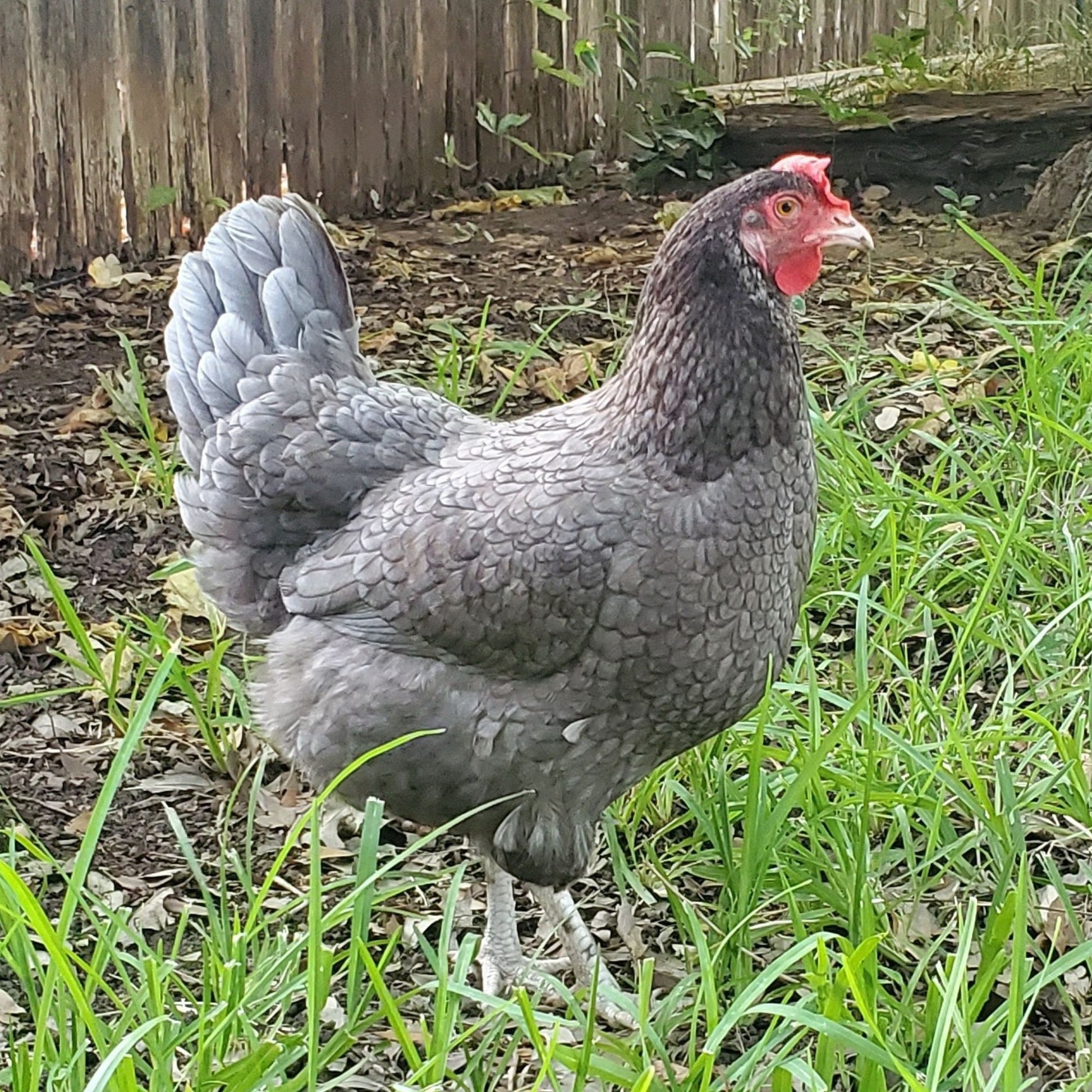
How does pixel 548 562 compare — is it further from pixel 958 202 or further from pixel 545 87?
pixel 545 87

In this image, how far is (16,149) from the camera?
203 inches

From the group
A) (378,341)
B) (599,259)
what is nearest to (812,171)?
(378,341)

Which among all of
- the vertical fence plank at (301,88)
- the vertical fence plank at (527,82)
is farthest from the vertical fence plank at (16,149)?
the vertical fence plank at (527,82)

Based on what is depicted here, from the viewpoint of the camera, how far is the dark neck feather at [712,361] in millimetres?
2297

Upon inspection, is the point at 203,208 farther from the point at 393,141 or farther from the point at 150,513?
the point at 150,513

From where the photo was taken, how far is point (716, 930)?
2576 mm

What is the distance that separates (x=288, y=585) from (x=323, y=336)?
0.52m

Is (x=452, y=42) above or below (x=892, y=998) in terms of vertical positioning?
above

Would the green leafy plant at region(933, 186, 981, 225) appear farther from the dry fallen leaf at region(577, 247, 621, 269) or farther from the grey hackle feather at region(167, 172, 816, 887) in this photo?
the grey hackle feather at region(167, 172, 816, 887)

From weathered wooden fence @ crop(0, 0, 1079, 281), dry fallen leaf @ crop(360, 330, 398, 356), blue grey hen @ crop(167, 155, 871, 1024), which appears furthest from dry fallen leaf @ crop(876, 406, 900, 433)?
weathered wooden fence @ crop(0, 0, 1079, 281)

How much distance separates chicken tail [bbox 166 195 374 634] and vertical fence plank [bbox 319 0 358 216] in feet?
10.6

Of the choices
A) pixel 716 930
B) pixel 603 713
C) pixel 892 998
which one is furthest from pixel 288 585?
pixel 892 998

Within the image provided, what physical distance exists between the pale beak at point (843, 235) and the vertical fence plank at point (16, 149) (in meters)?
3.65

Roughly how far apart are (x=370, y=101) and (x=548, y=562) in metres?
4.34
